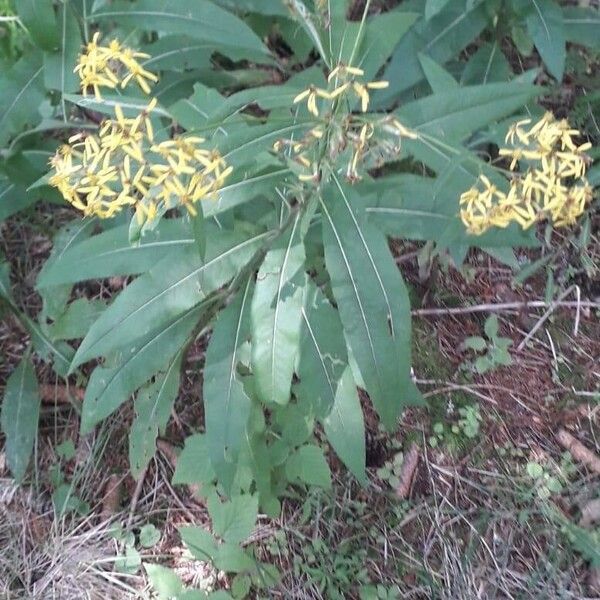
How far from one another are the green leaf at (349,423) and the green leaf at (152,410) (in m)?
0.57

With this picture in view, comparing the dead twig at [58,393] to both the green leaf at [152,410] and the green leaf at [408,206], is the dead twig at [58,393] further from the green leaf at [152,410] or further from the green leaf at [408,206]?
the green leaf at [408,206]

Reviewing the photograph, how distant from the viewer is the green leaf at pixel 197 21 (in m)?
1.88

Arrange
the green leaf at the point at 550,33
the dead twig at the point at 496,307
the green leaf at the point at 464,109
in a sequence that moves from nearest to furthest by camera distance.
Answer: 1. the green leaf at the point at 464,109
2. the green leaf at the point at 550,33
3. the dead twig at the point at 496,307

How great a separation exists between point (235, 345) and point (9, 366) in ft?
3.93

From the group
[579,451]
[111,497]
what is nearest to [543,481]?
[579,451]

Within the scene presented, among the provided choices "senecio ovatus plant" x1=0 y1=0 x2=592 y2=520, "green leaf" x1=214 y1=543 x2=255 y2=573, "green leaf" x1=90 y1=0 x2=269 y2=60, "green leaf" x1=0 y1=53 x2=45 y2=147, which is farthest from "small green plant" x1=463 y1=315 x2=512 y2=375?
"green leaf" x1=0 y1=53 x2=45 y2=147

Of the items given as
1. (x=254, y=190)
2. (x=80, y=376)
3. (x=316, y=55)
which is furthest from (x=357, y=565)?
(x=316, y=55)

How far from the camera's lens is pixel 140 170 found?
1.28 metres

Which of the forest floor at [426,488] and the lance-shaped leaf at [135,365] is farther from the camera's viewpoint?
the forest floor at [426,488]

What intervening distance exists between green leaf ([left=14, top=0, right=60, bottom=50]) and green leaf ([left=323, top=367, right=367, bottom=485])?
46.3 inches

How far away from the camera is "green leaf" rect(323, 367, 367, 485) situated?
1880 mm

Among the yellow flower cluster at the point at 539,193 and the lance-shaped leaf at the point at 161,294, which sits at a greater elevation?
the yellow flower cluster at the point at 539,193

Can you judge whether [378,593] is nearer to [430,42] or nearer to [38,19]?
[430,42]

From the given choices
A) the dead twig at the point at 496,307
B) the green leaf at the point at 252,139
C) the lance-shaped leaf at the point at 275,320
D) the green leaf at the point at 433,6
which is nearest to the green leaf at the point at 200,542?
the lance-shaped leaf at the point at 275,320
